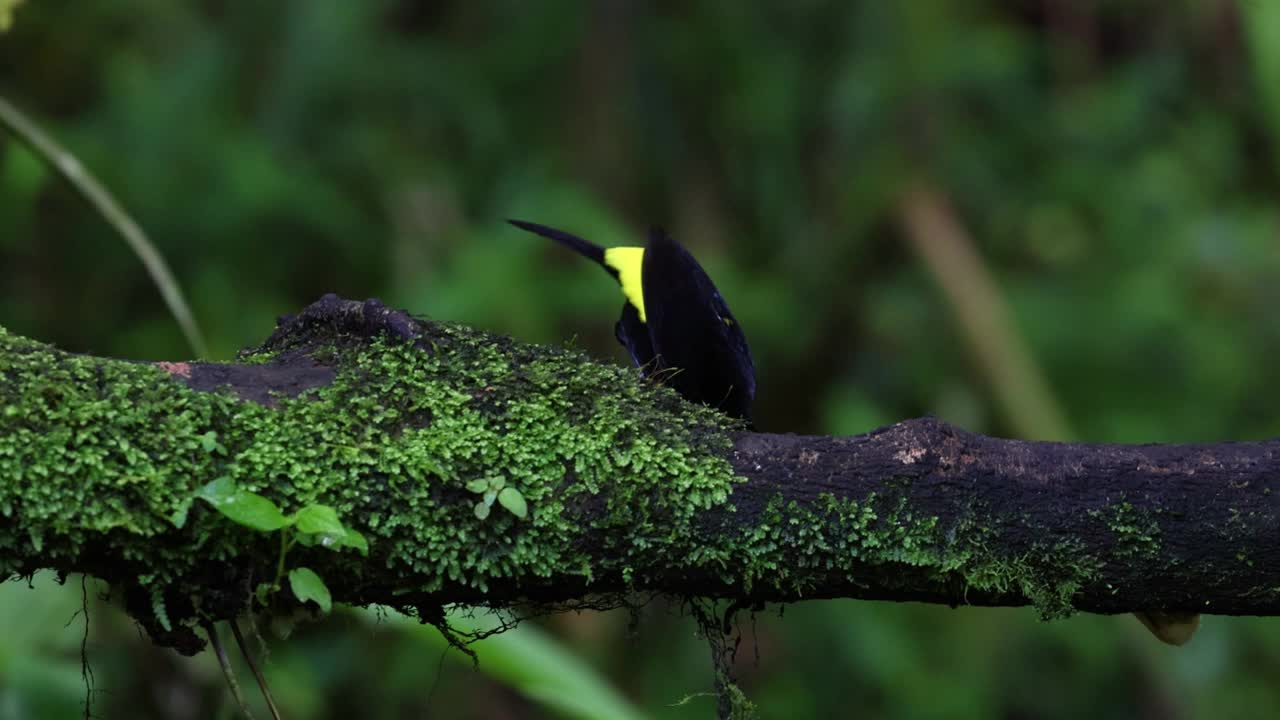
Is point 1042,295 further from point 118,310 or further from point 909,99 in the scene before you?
point 118,310

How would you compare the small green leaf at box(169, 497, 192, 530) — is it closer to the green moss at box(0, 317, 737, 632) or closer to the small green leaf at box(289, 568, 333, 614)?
the green moss at box(0, 317, 737, 632)

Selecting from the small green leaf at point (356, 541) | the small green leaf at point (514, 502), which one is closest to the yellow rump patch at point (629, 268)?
the small green leaf at point (514, 502)

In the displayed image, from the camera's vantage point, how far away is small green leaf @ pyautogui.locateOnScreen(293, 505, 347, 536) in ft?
5.00

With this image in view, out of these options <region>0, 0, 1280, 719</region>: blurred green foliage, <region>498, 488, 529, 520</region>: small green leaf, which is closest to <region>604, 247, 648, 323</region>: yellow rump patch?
<region>498, 488, 529, 520</region>: small green leaf

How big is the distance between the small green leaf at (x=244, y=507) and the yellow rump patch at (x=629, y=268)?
1606 mm

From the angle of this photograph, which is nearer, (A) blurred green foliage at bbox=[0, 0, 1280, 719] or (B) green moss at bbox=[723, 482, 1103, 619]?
(B) green moss at bbox=[723, 482, 1103, 619]

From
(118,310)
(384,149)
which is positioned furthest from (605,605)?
(384,149)

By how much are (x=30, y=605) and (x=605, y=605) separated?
1.88 meters

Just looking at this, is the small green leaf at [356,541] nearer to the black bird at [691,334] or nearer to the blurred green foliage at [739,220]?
the black bird at [691,334]

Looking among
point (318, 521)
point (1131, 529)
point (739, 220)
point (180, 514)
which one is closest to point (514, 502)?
point (318, 521)

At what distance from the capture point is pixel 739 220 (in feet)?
21.5

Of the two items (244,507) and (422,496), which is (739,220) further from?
(244,507)

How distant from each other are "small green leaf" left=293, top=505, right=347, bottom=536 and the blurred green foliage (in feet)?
11.7

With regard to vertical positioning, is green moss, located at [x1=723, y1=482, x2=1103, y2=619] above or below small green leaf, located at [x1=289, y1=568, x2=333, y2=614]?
above
